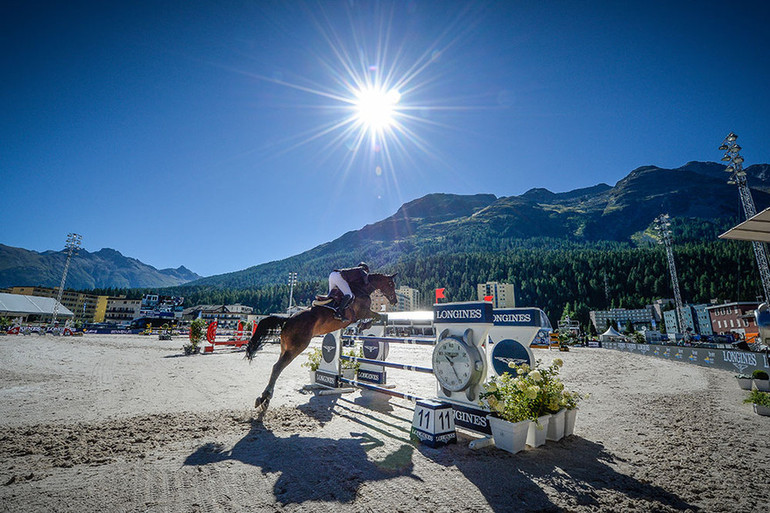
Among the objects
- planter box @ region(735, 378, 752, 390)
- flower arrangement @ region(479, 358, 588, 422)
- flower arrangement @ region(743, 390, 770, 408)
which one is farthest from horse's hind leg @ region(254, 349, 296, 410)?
planter box @ region(735, 378, 752, 390)

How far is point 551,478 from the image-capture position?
13.0 ft

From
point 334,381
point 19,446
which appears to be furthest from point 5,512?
point 334,381

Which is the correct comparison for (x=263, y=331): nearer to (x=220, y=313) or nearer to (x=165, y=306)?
(x=220, y=313)

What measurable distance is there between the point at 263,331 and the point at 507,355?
545 centimetres

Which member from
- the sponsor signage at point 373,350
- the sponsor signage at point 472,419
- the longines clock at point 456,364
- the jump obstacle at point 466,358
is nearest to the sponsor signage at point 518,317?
the jump obstacle at point 466,358

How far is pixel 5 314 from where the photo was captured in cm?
5578

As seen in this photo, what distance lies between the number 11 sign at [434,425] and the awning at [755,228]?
517 centimetres

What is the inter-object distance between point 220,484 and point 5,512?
5.73 ft

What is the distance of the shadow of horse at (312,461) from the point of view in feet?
11.6

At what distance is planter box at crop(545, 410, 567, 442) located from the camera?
542cm

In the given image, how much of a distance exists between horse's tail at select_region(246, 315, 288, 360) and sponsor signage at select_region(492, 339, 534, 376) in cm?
491

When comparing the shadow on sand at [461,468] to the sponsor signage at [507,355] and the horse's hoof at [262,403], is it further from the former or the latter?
the sponsor signage at [507,355]

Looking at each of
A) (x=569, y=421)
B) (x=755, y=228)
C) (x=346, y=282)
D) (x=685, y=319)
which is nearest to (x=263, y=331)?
(x=346, y=282)

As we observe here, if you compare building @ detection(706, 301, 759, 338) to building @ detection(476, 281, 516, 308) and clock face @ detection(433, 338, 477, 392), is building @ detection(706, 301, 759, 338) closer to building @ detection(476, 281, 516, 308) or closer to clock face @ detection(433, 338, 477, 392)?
building @ detection(476, 281, 516, 308)
